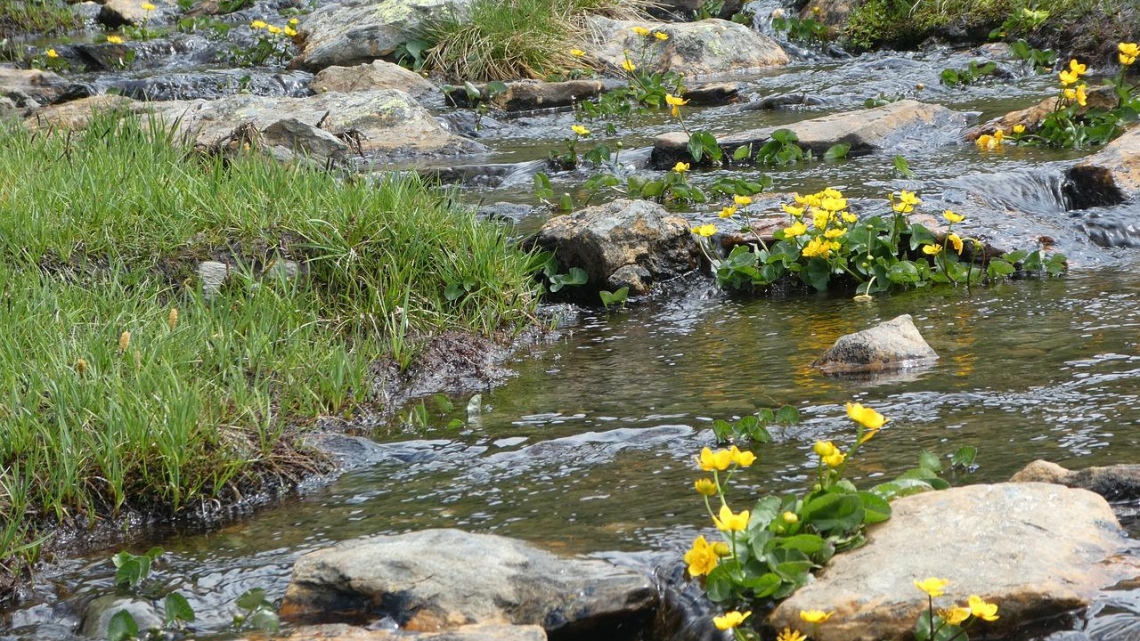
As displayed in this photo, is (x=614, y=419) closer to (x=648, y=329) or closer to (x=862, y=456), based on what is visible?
(x=862, y=456)

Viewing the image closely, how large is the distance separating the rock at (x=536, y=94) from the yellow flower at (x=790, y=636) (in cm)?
915

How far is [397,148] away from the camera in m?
9.31

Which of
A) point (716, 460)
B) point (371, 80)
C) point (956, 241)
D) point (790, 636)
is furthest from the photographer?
point (371, 80)

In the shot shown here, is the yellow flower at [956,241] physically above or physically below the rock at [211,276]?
below

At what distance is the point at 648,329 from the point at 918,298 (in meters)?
1.17

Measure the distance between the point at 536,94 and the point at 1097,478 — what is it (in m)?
8.98

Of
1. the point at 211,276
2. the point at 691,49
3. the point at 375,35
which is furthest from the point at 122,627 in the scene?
the point at 691,49

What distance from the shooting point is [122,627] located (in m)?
2.66

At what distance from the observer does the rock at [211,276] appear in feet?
15.7

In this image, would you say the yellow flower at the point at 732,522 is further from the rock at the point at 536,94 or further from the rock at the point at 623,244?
the rock at the point at 536,94

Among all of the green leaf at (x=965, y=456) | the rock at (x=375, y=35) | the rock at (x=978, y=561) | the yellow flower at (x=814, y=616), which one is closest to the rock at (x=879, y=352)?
the green leaf at (x=965, y=456)

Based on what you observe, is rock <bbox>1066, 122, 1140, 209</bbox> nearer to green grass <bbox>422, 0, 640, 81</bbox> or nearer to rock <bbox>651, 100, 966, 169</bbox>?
rock <bbox>651, 100, 966, 169</bbox>

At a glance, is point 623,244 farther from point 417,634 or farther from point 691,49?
point 691,49

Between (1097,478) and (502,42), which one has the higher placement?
(502,42)
